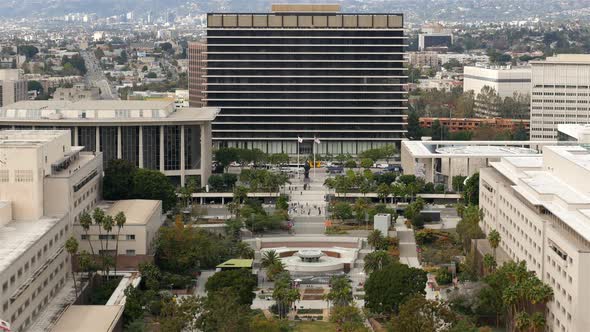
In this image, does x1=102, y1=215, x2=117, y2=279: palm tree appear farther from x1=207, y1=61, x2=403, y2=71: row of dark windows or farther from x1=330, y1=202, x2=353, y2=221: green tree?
x1=207, y1=61, x2=403, y2=71: row of dark windows

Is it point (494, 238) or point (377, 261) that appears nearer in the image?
point (494, 238)

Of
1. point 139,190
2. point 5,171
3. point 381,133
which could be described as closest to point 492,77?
point 381,133

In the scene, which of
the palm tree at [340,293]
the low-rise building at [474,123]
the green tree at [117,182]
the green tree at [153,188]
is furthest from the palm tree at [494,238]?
the low-rise building at [474,123]

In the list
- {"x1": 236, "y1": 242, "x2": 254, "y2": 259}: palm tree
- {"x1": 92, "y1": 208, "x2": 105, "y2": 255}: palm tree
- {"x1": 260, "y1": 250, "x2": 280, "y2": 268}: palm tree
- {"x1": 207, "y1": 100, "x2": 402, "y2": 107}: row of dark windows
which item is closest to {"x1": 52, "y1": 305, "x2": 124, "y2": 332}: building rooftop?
{"x1": 92, "y1": 208, "x2": 105, "y2": 255}: palm tree

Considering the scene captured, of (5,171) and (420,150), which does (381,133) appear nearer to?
(420,150)

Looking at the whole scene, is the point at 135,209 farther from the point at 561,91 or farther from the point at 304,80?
the point at 561,91

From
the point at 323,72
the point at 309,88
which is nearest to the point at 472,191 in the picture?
the point at 323,72
